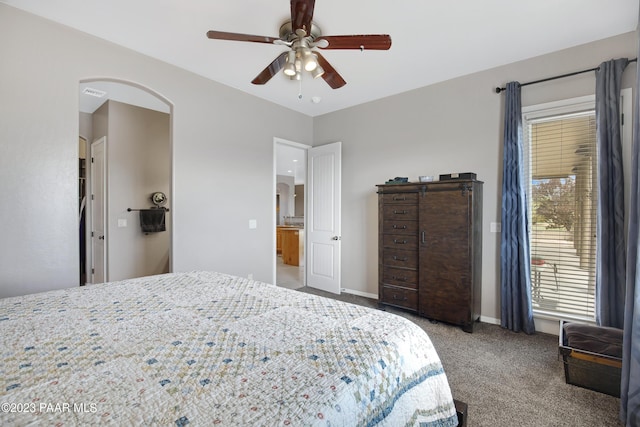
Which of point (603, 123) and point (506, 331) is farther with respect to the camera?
point (506, 331)

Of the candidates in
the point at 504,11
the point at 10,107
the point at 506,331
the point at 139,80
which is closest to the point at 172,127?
the point at 139,80

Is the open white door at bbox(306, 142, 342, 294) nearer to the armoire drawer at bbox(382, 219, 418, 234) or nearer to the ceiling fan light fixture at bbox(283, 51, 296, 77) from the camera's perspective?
the armoire drawer at bbox(382, 219, 418, 234)

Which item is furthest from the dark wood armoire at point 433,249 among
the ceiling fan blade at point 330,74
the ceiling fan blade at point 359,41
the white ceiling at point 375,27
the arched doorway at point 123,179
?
the arched doorway at point 123,179

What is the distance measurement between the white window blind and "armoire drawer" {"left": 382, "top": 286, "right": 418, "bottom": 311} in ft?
3.86

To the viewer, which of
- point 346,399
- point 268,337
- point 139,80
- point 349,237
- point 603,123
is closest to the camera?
point 346,399

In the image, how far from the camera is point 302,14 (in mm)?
1871

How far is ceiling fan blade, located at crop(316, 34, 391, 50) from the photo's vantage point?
6.48ft

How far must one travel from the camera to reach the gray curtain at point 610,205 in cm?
253

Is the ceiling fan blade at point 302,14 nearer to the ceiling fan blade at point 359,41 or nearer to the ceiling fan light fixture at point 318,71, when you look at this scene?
the ceiling fan blade at point 359,41

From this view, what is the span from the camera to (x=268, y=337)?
1176 mm

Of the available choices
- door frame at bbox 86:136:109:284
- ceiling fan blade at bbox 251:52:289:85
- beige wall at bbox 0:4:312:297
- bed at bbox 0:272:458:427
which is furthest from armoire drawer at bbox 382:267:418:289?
door frame at bbox 86:136:109:284

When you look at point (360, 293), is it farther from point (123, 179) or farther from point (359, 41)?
point (123, 179)

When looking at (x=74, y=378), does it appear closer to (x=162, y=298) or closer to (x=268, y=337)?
(x=268, y=337)

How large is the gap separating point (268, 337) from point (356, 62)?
291 cm
